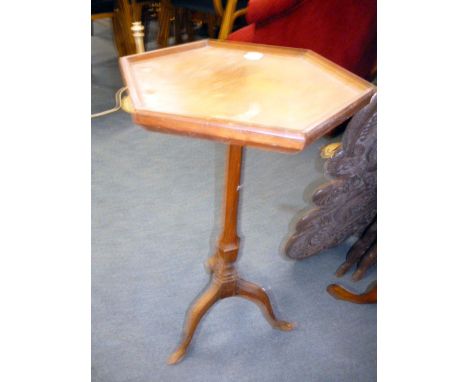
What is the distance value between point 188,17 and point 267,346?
9.98 ft

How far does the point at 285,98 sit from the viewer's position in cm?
106

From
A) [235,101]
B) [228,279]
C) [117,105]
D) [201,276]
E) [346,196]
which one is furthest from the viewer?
[117,105]

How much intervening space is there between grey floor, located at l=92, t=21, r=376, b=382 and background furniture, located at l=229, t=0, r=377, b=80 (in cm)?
54

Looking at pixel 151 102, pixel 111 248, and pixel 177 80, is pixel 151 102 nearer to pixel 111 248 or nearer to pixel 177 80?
pixel 177 80

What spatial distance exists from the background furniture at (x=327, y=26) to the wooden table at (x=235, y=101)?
42.3 inches

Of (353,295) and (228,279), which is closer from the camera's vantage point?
(228,279)

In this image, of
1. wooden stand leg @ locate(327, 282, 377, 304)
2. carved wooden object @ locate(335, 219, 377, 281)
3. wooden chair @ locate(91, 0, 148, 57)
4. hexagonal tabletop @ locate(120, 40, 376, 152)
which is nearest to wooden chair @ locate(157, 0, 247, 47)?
wooden chair @ locate(91, 0, 148, 57)

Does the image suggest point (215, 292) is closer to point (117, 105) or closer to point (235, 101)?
point (235, 101)

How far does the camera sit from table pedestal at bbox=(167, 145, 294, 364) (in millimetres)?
1274

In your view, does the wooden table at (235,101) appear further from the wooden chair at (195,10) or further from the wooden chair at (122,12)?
the wooden chair at (122,12)

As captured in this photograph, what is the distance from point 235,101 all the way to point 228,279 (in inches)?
24.3

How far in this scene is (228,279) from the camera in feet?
4.72

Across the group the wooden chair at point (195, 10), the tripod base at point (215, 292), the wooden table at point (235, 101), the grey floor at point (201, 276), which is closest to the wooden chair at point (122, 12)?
the wooden chair at point (195, 10)

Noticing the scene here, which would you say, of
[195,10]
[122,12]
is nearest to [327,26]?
[195,10]
